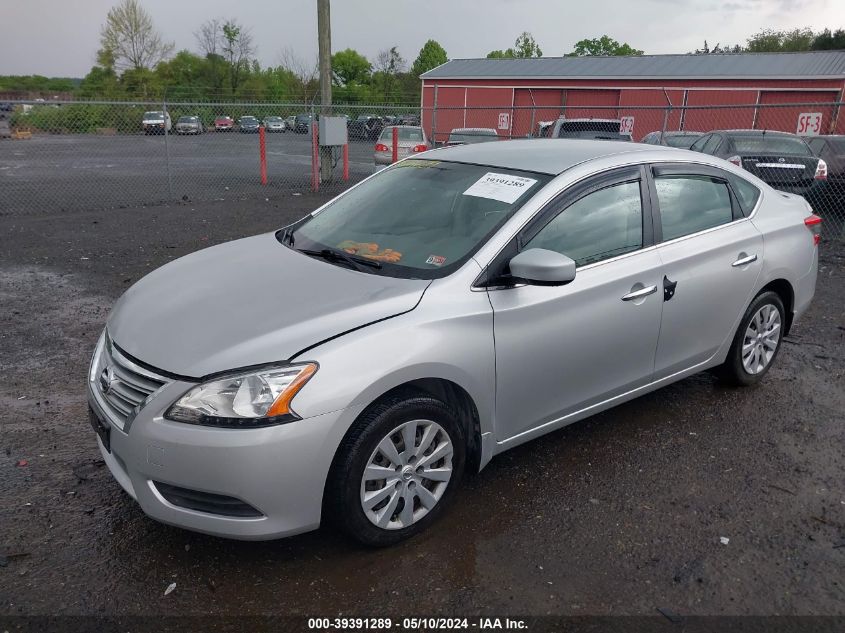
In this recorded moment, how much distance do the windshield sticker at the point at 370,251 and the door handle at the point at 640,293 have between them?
1211 mm

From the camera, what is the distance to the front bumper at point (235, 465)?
8.28 feet

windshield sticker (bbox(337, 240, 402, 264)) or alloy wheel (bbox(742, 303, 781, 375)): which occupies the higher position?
windshield sticker (bbox(337, 240, 402, 264))

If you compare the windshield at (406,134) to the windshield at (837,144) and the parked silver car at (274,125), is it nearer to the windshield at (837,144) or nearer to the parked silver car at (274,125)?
the parked silver car at (274,125)

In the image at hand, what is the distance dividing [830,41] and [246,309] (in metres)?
68.2

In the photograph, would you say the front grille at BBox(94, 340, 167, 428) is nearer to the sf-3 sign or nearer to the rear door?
the rear door

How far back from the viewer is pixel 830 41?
57156mm

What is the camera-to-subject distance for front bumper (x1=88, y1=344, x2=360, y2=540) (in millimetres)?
2523

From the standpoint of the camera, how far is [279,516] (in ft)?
8.62

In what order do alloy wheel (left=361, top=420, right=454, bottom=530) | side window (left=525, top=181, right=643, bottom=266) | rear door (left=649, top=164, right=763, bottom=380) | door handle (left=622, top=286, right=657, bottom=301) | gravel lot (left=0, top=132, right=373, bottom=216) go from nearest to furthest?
alloy wheel (left=361, top=420, right=454, bottom=530), side window (left=525, top=181, right=643, bottom=266), door handle (left=622, top=286, right=657, bottom=301), rear door (left=649, top=164, right=763, bottom=380), gravel lot (left=0, top=132, right=373, bottom=216)

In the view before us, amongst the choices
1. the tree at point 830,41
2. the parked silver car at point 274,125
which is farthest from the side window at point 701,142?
the tree at point 830,41

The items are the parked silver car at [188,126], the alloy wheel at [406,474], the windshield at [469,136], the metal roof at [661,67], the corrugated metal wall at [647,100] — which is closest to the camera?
the alloy wheel at [406,474]

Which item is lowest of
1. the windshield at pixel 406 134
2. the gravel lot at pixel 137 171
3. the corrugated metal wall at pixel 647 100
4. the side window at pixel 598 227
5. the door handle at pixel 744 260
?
the gravel lot at pixel 137 171

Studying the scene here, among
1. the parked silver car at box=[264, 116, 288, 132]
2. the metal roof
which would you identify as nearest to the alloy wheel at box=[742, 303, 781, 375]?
the parked silver car at box=[264, 116, 288, 132]

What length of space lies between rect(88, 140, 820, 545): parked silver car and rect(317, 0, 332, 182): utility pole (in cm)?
1178
